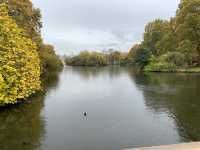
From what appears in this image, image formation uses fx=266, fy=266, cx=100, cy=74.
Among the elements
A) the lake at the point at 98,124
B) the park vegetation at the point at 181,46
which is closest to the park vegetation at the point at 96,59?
the park vegetation at the point at 181,46

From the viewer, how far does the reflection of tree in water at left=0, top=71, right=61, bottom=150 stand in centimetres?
963

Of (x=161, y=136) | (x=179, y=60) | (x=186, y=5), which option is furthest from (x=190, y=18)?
(x=161, y=136)

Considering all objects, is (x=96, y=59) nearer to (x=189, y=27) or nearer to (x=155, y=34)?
(x=155, y=34)

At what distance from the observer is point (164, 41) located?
197 ft

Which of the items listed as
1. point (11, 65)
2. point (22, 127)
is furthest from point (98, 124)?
point (11, 65)

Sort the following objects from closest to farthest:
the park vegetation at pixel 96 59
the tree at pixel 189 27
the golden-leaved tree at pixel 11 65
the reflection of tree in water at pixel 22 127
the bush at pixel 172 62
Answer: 1. the reflection of tree in water at pixel 22 127
2. the golden-leaved tree at pixel 11 65
3. the tree at pixel 189 27
4. the bush at pixel 172 62
5. the park vegetation at pixel 96 59

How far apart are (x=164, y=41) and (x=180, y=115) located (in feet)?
157

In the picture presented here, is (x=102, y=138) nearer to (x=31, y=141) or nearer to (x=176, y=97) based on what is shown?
(x=31, y=141)

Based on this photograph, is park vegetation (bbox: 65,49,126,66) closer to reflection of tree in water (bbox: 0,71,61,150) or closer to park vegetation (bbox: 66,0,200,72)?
park vegetation (bbox: 66,0,200,72)

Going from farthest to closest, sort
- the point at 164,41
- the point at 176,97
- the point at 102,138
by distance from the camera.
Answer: the point at 164,41
the point at 176,97
the point at 102,138

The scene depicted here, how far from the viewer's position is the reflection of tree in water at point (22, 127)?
963cm

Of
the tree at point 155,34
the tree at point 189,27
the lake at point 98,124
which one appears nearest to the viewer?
the lake at point 98,124

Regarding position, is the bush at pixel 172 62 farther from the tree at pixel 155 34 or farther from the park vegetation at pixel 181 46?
the tree at pixel 155 34

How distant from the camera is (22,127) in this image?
11883 mm
